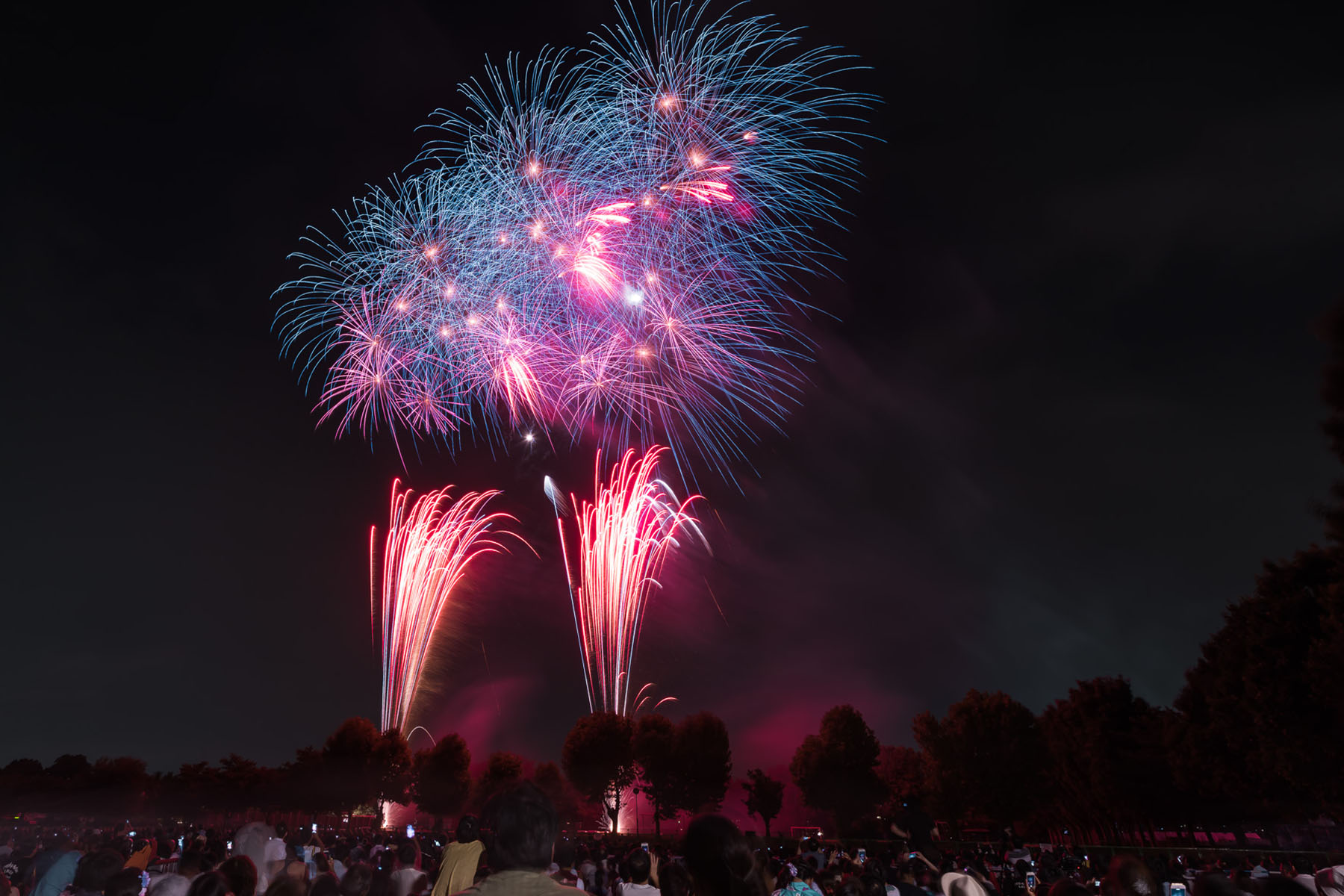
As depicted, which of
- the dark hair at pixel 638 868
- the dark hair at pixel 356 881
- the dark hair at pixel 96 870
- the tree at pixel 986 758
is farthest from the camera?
the tree at pixel 986 758

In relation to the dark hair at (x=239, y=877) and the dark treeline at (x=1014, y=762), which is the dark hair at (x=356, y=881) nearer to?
the dark hair at (x=239, y=877)

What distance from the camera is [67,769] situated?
319ft

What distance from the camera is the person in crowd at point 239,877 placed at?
5.89 metres

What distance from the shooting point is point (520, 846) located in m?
3.55

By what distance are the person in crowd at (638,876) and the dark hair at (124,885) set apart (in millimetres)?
4349

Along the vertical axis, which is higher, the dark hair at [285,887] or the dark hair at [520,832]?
the dark hair at [520,832]

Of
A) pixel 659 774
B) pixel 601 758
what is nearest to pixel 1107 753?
pixel 659 774

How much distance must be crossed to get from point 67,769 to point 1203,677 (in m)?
125

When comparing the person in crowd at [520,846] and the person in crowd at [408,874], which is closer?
the person in crowd at [520,846]

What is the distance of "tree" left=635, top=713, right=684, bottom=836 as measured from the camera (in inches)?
2616

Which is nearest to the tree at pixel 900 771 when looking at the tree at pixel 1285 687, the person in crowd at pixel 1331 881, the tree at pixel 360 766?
the tree at pixel 1285 687

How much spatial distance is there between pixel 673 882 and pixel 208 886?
3514 mm

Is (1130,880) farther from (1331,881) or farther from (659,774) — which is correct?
(659,774)

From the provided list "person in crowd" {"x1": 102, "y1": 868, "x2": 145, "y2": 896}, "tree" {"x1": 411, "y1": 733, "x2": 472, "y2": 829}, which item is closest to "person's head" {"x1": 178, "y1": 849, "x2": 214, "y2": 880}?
"person in crowd" {"x1": 102, "y1": 868, "x2": 145, "y2": 896}
